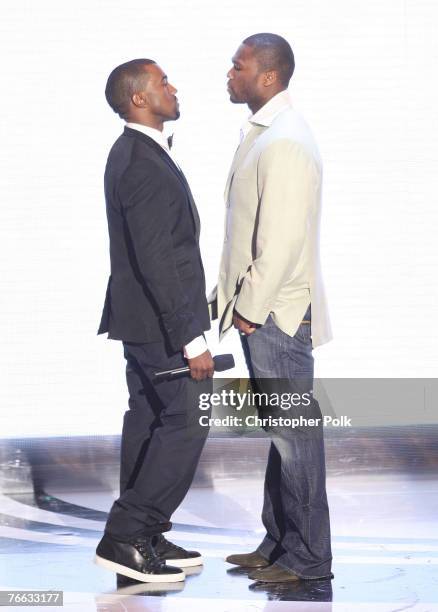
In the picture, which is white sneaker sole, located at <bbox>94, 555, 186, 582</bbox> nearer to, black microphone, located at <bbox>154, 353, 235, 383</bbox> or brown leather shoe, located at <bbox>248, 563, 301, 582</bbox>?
brown leather shoe, located at <bbox>248, 563, 301, 582</bbox>

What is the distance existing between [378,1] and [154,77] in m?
1.59

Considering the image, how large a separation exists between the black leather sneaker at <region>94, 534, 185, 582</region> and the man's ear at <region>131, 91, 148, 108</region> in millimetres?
1052

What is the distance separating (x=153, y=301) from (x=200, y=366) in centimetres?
21

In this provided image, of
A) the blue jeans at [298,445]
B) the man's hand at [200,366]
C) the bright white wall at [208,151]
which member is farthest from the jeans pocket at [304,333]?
the bright white wall at [208,151]

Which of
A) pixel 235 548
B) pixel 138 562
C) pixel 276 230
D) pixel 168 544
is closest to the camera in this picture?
pixel 276 230

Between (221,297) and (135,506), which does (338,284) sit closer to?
(221,297)

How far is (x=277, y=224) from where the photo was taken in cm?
288

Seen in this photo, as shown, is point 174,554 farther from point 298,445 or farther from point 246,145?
point 246,145

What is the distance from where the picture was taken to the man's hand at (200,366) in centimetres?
294

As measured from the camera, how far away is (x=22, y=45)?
4402mm

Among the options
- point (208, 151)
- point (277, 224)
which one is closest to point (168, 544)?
point (277, 224)

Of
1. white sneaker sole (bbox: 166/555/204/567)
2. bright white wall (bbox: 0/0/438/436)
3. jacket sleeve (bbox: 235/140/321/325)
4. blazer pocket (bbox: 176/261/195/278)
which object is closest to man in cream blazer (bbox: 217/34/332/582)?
jacket sleeve (bbox: 235/140/321/325)

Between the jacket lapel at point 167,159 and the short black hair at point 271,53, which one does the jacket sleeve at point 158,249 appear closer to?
the jacket lapel at point 167,159

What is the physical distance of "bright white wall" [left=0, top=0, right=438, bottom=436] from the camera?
4.38 metres
